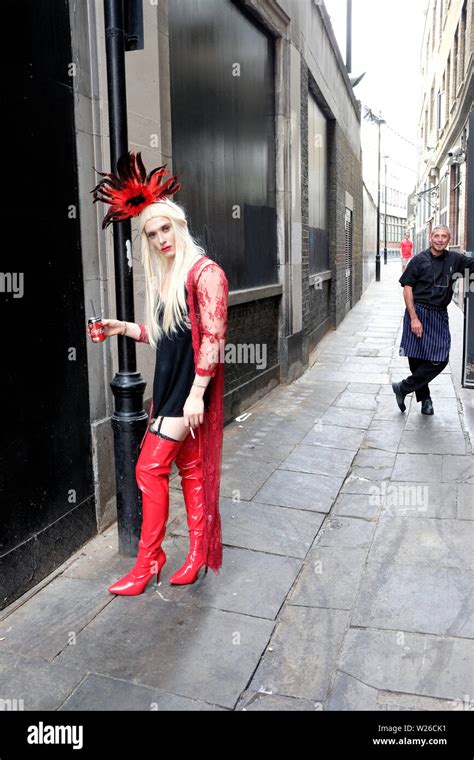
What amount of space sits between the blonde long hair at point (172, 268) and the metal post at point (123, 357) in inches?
10.9

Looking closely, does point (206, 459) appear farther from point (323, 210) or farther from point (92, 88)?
point (323, 210)

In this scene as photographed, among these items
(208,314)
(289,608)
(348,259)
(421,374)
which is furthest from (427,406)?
(348,259)

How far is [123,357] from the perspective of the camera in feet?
12.2

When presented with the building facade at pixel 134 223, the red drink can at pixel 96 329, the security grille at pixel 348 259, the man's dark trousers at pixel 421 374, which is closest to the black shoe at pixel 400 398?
the man's dark trousers at pixel 421 374

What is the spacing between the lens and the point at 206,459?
3602 millimetres

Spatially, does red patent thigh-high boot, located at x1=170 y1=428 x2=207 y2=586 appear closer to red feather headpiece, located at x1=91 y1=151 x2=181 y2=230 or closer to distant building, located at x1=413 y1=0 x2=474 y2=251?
red feather headpiece, located at x1=91 y1=151 x2=181 y2=230

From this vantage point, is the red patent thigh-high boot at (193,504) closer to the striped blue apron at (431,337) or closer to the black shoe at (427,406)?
the striped blue apron at (431,337)

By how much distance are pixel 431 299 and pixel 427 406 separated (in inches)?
45.0

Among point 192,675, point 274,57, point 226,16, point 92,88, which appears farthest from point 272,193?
point 192,675

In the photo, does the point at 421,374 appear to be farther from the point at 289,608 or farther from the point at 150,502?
the point at 150,502

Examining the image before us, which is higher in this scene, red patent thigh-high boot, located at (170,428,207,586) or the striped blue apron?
the striped blue apron

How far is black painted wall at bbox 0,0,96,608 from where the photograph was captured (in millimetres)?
3398

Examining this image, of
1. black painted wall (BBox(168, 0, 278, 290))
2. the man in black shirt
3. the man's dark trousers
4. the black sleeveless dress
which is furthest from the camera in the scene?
the man's dark trousers

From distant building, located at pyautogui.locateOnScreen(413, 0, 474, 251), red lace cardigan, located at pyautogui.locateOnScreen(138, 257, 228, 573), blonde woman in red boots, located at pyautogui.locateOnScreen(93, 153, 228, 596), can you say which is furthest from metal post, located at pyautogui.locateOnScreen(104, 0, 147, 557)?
distant building, located at pyautogui.locateOnScreen(413, 0, 474, 251)
